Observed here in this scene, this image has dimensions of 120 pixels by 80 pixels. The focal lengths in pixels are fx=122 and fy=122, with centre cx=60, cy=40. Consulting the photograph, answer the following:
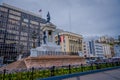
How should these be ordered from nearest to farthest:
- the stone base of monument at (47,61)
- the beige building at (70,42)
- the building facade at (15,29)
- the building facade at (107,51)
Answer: the stone base of monument at (47,61) → the building facade at (15,29) → the beige building at (70,42) → the building facade at (107,51)

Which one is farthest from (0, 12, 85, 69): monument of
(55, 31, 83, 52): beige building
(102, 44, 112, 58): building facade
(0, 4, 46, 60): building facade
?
(102, 44, 112, 58): building facade

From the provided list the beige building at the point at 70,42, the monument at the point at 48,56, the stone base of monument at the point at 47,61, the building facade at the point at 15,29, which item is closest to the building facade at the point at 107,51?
the beige building at the point at 70,42

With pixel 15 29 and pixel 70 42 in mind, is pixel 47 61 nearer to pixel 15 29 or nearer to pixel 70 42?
pixel 15 29

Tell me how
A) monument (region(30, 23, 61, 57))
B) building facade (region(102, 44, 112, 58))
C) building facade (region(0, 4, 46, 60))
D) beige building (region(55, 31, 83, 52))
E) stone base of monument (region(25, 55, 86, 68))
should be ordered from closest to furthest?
stone base of monument (region(25, 55, 86, 68))
monument (region(30, 23, 61, 57))
building facade (region(0, 4, 46, 60))
beige building (region(55, 31, 83, 52))
building facade (region(102, 44, 112, 58))

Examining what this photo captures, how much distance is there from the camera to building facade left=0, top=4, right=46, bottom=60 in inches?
2149

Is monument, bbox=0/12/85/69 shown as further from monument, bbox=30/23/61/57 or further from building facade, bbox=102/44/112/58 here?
building facade, bbox=102/44/112/58

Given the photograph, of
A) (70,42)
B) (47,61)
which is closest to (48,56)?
(47,61)

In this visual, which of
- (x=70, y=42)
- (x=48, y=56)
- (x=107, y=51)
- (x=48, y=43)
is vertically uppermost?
(x=70, y=42)

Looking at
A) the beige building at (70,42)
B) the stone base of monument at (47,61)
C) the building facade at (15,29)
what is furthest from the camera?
the beige building at (70,42)

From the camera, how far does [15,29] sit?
195 feet

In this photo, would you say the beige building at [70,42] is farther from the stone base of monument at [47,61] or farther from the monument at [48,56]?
the stone base of monument at [47,61]

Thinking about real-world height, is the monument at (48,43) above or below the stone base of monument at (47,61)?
above

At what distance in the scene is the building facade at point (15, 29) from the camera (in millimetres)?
54594

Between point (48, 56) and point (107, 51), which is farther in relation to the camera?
point (107, 51)
